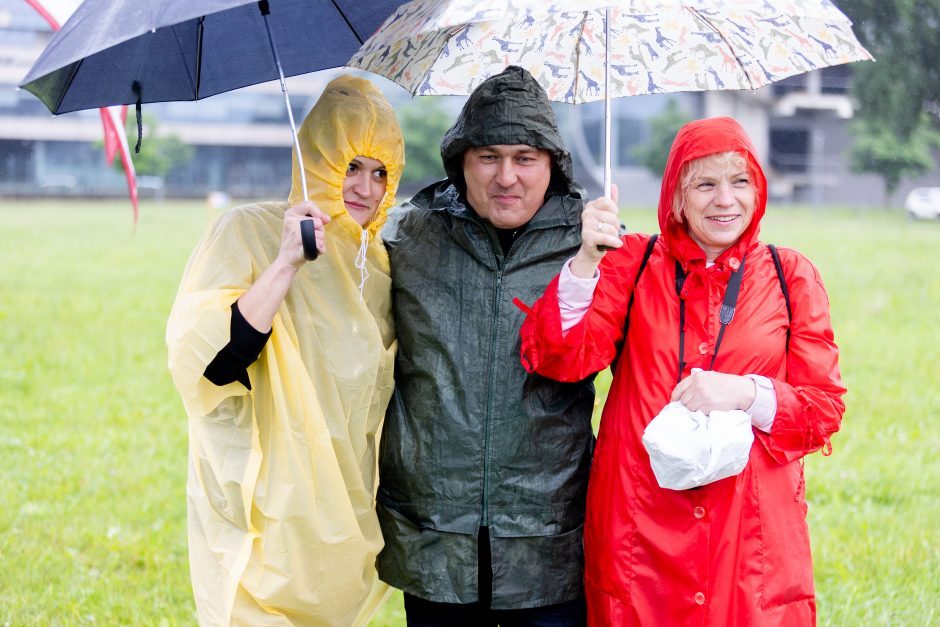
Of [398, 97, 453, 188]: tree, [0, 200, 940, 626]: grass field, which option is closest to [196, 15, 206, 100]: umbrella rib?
[0, 200, 940, 626]: grass field

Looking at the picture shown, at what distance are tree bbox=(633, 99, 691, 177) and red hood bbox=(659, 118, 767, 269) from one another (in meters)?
52.1

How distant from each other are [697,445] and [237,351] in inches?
45.2

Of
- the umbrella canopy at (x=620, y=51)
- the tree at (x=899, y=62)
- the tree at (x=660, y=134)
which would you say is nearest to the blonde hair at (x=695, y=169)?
the umbrella canopy at (x=620, y=51)

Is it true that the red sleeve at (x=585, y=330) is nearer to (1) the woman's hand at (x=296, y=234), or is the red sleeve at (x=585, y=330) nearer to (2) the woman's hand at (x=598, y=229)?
(2) the woman's hand at (x=598, y=229)

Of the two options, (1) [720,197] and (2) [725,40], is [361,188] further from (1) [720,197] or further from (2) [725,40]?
(2) [725,40]

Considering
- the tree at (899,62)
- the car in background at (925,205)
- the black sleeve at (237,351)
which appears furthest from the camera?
the car in background at (925,205)

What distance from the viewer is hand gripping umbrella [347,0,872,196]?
297 cm

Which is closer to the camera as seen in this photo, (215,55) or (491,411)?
(491,411)

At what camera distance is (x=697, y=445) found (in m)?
2.32

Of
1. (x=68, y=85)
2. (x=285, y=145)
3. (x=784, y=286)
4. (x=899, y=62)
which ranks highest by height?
A: (x=899, y=62)

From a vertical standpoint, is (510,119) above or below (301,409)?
above

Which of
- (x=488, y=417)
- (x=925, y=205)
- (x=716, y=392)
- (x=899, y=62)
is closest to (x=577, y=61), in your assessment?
(x=488, y=417)

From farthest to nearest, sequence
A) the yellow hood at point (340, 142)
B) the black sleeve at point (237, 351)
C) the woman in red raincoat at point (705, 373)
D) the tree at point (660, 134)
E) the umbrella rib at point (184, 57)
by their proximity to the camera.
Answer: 1. the tree at point (660, 134)
2. the umbrella rib at point (184, 57)
3. the yellow hood at point (340, 142)
4. the black sleeve at point (237, 351)
5. the woman in red raincoat at point (705, 373)

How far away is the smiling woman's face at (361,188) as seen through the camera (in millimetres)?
2879
